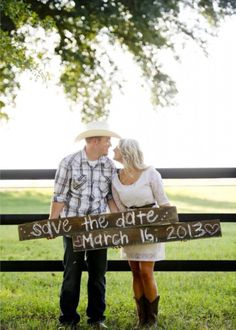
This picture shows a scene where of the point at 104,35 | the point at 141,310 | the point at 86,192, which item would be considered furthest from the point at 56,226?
the point at 104,35

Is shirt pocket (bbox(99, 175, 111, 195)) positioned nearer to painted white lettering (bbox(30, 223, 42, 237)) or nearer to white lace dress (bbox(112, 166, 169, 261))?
white lace dress (bbox(112, 166, 169, 261))

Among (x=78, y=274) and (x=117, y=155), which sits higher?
(x=117, y=155)

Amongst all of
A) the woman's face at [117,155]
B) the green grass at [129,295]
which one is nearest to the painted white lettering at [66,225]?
the woman's face at [117,155]

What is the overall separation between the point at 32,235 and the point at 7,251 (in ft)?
19.4

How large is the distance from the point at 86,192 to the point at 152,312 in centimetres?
96

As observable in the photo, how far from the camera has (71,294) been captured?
4.48 metres

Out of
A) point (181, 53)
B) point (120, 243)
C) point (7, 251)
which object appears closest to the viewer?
point (120, 243)

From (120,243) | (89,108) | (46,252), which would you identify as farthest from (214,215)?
(89,108)

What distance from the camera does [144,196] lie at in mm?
4328

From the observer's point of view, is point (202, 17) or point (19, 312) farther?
point (202, 17)

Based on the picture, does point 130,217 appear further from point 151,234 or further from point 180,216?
point 180,216

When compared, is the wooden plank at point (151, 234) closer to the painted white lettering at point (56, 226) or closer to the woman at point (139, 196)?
the woman at point (139, 196)

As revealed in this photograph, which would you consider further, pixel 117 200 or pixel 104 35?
pixel 104 35

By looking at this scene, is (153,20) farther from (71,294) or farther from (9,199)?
(71,294)
